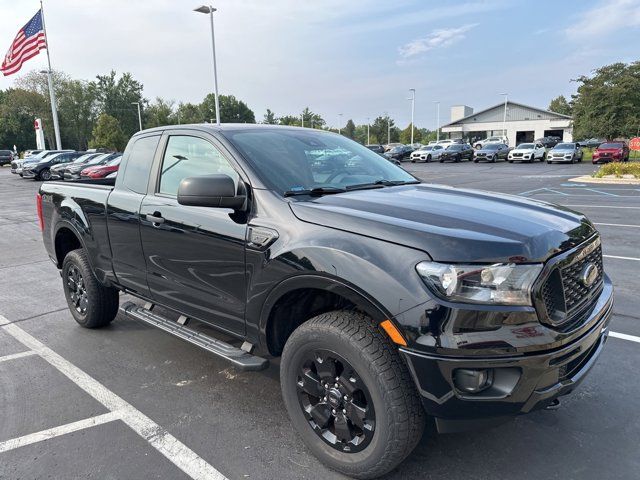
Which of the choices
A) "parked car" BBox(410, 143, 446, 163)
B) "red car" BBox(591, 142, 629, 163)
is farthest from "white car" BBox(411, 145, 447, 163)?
"red car" BBox(591, 142, 629, 163)

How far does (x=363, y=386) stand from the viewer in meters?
2.28

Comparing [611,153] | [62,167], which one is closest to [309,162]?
[62,167]

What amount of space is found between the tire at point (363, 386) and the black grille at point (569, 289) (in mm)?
715

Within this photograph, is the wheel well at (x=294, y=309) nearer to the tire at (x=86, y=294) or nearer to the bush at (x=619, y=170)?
the tire at (x=86, y=294)

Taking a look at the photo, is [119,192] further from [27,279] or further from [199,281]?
[27,279]

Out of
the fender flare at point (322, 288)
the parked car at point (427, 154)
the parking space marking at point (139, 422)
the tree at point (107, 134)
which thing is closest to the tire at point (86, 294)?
the parking space marking at point (139, 422)

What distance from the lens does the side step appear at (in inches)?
110

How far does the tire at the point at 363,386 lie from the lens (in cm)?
218

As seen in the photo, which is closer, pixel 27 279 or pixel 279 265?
pixel 279 265

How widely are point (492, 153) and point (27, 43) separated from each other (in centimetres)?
3341

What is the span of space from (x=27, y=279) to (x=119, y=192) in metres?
3.74

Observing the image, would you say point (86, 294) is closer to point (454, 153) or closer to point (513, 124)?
point (454, 153)

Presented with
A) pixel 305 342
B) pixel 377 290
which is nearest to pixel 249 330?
pixel 305 342

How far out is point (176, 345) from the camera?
4281 mm
